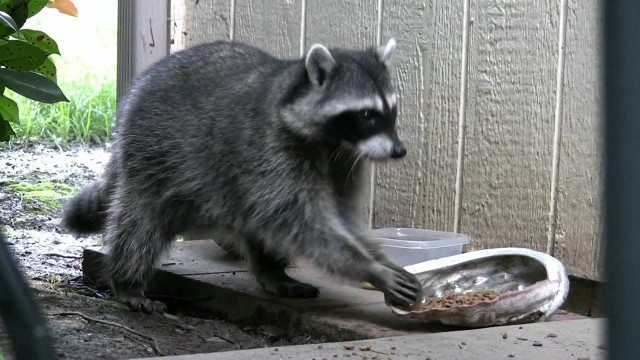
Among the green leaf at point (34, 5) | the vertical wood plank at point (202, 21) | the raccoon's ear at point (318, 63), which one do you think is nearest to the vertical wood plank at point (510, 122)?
the raccoon's ear at point (318, 63)

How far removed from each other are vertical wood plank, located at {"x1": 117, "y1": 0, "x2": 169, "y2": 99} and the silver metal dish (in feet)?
6.07

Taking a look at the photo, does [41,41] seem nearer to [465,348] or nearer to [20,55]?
[20,55]

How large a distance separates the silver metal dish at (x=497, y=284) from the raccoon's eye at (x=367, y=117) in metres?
0.54

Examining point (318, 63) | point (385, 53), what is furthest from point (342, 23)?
point (318, 63)

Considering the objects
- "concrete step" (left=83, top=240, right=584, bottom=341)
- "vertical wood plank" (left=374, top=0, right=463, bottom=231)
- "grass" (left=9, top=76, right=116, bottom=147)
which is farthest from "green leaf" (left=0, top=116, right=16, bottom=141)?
"grass" (left=9, top=76, right=116, bottom=147)

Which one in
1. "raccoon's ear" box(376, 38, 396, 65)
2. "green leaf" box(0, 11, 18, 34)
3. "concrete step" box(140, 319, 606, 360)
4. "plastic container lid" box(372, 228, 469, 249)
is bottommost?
"concrete step" box(140, 319, 606, 360)

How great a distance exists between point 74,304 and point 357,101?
4.32 feet

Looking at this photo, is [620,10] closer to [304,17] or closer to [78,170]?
[304,17]

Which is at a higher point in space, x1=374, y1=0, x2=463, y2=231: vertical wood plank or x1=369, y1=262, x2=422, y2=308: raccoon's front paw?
x1=374, y1=0, x2=463, y2=231: vertical wood plank

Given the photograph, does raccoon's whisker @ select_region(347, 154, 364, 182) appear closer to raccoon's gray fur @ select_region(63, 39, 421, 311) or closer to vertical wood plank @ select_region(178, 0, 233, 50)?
raccoon's gray fur @ select_region(63, 39, 421, 311)

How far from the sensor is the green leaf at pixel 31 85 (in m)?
2.93

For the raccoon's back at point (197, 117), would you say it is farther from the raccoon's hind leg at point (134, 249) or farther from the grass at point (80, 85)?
the grass at point (80, 85)

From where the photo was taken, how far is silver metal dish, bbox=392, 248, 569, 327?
2.81 m

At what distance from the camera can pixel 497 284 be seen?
3248 mm
